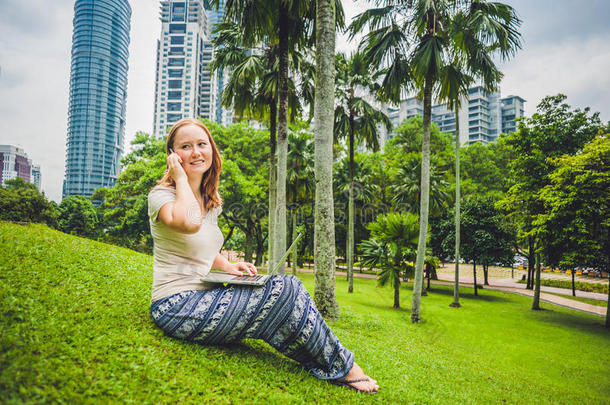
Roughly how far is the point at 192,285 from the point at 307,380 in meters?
1.23

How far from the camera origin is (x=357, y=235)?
29.2m

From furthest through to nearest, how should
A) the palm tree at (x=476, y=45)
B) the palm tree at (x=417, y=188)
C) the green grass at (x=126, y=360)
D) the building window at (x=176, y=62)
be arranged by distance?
1. the building window at (x=176, y=62)
2. the palm tree at (x=417, y=188)
3. the palm tree at (x=476, y=45)
4. the green grass at (x=126, y=360)

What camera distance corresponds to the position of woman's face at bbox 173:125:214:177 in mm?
2492

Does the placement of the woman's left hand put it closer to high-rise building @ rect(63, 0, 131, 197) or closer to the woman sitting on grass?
the woman sitting on grass

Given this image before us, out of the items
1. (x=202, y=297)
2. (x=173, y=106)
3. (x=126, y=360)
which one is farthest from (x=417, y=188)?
(x=173, y=106)

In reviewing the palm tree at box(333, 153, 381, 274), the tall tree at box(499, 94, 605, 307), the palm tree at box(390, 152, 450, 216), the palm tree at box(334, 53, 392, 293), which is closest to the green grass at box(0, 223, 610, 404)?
the tall tree at box(499, 94, 605, 307)

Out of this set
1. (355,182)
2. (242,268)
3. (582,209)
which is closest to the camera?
(242,268)

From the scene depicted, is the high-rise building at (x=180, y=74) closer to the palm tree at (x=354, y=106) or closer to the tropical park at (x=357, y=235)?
the tropical park at (x=357, y=235)

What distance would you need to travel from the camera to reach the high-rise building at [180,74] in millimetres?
100062

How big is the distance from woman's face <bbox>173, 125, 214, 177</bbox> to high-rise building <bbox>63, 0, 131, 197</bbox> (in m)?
12.1

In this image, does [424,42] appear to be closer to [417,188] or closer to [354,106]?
[354,106]

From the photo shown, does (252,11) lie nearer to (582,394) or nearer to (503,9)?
(503,9)

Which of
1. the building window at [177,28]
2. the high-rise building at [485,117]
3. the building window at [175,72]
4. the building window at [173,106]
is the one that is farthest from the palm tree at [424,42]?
the building window at [177,28]

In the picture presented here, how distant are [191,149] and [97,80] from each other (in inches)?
763
